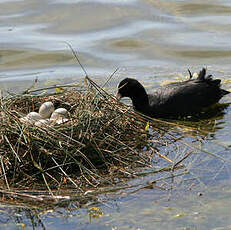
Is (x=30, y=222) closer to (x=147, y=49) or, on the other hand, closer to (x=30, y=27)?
(x=147, y=49)

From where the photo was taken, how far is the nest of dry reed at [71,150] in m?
5.89

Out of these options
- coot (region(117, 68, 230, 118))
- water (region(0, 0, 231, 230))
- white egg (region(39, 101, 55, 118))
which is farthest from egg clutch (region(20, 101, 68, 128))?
coot (region(117, 68, 230, 118))

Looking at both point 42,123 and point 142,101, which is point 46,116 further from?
point 142,101

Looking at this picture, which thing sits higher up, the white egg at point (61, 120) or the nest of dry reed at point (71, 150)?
the white egg at point (61, 120)

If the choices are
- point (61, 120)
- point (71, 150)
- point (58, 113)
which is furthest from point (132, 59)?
point (71, 150)

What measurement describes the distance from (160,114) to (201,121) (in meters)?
0.61

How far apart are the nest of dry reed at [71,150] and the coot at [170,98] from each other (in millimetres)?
1755

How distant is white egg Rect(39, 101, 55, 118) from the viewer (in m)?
7.01

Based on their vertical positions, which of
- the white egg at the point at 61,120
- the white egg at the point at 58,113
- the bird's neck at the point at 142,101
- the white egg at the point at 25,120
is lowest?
the bird's neck at the point at 142,101

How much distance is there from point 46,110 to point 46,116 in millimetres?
66

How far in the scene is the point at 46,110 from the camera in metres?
7.02

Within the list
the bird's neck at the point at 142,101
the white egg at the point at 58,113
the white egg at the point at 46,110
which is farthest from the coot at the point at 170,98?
the white egg at the point at 58,113

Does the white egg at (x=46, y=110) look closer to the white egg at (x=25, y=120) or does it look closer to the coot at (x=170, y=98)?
the white egg at (x=25, y=120)

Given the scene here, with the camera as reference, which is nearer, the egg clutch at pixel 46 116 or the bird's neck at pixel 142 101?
the egg clutch at pixel 46 116
